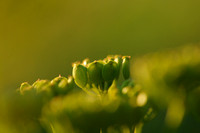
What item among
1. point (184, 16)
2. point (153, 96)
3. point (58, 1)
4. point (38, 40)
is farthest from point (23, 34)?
point (153, 96)

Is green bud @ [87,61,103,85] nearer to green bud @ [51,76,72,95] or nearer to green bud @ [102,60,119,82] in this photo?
green bud @ [102,60,119,82]

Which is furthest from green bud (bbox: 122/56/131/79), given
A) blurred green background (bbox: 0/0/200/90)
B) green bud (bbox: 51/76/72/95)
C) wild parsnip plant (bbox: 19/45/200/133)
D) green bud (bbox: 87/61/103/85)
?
blurred green background (bbox: 0/0/200/90)

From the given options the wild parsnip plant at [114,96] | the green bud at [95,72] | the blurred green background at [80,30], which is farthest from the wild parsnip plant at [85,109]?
the blurred green background at [80,30]

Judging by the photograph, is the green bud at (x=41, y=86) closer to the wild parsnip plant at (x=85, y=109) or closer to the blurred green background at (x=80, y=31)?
the wild parsnip plant at (x=85, y=109)

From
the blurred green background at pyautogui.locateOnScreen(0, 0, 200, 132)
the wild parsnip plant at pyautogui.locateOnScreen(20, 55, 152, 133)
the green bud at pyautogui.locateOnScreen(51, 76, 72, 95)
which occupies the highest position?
the blurred green background at pyautogui.locateOnScreen(0, 0, 200, 132)

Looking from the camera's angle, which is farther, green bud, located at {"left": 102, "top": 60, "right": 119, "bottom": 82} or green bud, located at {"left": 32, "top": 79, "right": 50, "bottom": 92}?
green bud, located at {"left": 102, "top": 60, "right": 119, "bottom": 82}

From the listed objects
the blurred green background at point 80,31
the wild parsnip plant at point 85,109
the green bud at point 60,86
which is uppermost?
the blurred green background at point 80,31

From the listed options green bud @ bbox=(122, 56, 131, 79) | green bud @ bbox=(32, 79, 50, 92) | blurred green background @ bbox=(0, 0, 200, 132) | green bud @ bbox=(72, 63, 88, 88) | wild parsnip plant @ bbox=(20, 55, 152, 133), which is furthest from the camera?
blurred green background @ bbox=(0, 0, 200, 132)
